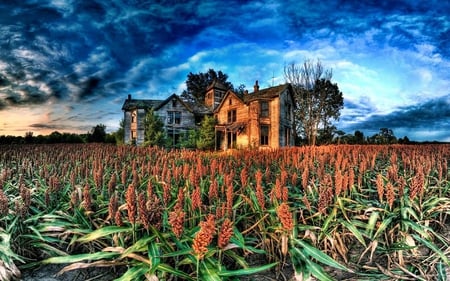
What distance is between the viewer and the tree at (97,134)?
1821 inches

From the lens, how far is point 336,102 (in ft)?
163

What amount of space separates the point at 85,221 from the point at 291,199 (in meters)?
2.80

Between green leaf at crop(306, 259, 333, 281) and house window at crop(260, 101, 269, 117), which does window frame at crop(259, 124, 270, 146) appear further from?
green leaf at crop(306, 259, 333, 281)

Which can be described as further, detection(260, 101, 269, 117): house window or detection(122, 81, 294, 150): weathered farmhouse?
detection(260, 101, 269, 117): house window

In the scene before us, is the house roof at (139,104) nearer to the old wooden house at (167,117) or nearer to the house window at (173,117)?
the old wooden house at (167,117)

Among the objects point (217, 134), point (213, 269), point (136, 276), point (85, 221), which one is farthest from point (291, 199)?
point (217, 134)

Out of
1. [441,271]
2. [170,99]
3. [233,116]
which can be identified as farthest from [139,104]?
[441,271]

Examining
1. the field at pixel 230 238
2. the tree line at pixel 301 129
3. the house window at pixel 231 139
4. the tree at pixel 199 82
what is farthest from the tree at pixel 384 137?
the tree at pixel 199 82

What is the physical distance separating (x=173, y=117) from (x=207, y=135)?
6.93m

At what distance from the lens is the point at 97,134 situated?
1847 inches

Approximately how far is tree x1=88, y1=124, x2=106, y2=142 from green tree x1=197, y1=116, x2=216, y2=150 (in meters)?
18.9

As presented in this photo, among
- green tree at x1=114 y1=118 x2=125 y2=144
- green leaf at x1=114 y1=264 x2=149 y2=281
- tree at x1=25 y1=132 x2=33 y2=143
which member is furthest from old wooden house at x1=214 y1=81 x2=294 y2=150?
green leaf at x1=114 y1=264 x2=149 y2=281

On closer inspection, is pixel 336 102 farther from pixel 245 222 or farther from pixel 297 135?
pixel 245 222

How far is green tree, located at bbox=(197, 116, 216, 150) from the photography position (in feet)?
127
